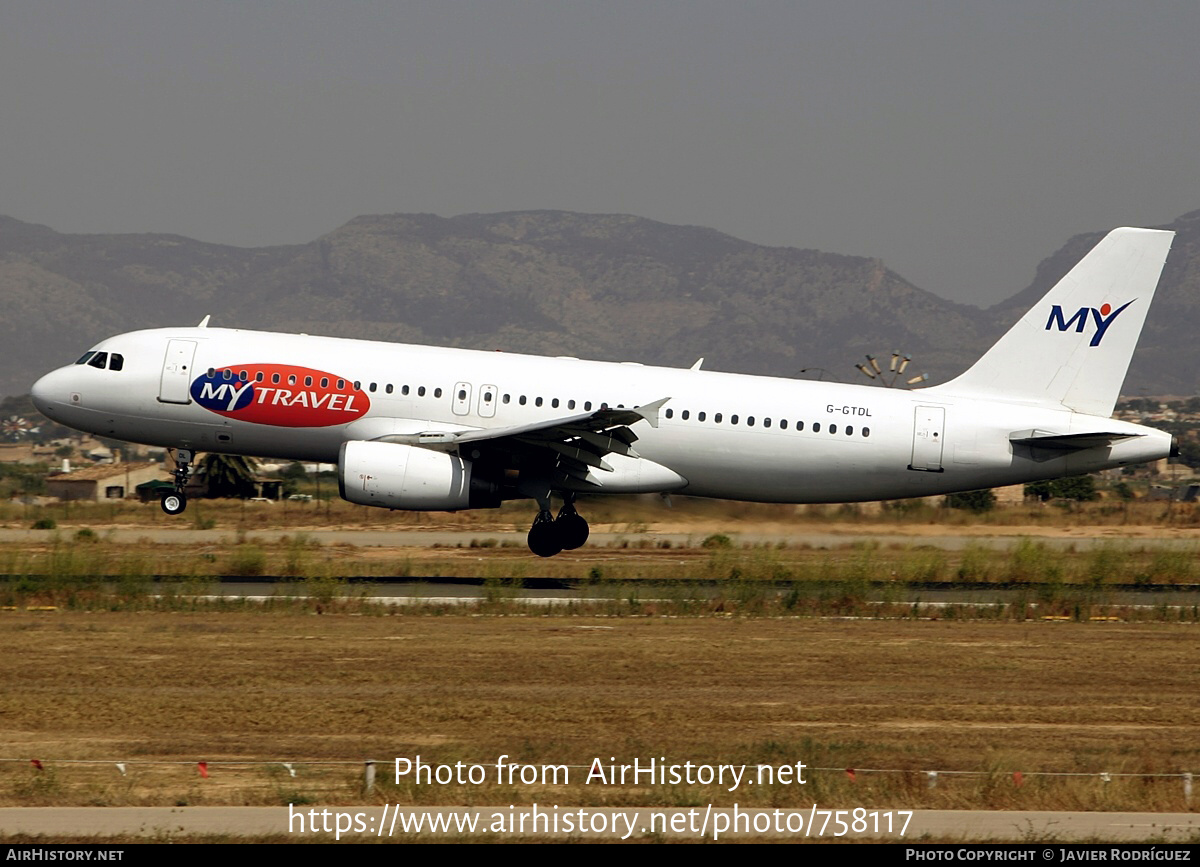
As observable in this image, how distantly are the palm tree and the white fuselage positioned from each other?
31564 mm

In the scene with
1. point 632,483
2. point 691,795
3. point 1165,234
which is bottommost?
point 691,795

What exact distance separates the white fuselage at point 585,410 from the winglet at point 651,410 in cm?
74

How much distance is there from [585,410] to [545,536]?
2.81 metres

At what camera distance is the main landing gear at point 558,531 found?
29.1 meters

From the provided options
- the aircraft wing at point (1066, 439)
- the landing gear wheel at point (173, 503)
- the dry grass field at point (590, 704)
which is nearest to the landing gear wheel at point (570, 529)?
the dry grass field at point (590, 704)

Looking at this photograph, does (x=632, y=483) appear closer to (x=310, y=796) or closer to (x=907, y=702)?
(x=907, y=702)

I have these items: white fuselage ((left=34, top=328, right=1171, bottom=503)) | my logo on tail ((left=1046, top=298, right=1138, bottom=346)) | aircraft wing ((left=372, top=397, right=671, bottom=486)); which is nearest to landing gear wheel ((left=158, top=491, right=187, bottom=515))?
white fuselage ((left=34, top=328, right=1171, bottom=503))

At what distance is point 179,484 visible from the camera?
2925 cm

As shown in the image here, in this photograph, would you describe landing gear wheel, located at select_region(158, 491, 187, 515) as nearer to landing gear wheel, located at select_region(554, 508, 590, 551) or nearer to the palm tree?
landing gear wheel, located at select_region(554, 508, 590, 551)

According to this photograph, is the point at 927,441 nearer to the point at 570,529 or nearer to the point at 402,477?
the point at 570,529

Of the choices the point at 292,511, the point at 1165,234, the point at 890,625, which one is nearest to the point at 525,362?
the point at 890,625

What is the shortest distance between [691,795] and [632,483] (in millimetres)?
16386
